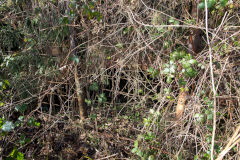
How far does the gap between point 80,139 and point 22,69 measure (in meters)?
1.41

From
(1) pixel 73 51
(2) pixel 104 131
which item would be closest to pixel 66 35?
(1) pixel 73 51

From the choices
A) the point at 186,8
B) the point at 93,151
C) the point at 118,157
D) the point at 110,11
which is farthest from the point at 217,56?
the point at 93,151

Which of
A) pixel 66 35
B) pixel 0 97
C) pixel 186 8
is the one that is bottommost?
pixel 0 97

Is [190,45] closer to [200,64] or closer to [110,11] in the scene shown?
[200,64]

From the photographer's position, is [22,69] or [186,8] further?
[22,69]

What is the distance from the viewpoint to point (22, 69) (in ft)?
10.8

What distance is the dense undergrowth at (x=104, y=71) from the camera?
222 cm

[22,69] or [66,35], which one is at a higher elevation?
[66,35]

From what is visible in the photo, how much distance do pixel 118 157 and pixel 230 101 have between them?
144 cm

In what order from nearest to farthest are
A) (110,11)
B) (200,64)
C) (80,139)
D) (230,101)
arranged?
(200,64), (230,101), (110,11), (80,139)

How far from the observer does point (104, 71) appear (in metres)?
2.42

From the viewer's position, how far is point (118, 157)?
8.68ft

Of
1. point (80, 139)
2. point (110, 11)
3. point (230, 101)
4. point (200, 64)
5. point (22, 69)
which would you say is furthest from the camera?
point (22, 69)

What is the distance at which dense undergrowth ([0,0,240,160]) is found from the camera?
2219mm
